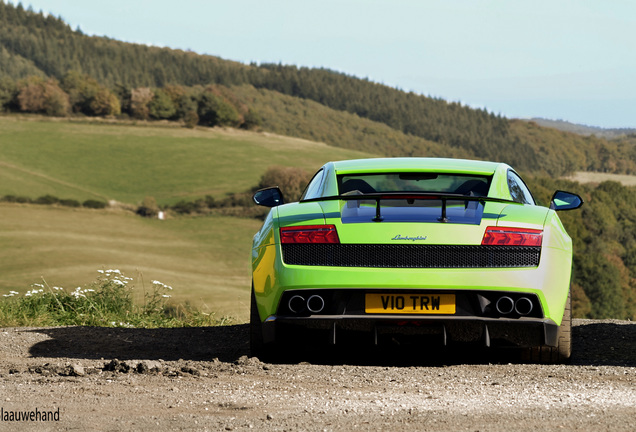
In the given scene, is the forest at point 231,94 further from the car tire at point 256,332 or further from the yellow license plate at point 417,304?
the yellow license plate at point 417,304

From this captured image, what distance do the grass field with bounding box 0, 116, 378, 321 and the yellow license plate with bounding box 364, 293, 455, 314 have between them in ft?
114

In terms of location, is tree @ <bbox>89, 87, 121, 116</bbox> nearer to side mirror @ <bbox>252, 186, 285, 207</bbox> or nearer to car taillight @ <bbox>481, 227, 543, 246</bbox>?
side mirror @ <bbox>252, 186, 285, 207</bbox>

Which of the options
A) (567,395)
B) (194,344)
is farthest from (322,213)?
(194,344)

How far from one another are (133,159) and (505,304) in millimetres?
88924

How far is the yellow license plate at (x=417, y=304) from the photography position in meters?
4.83

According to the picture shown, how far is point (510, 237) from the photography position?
15.9ft

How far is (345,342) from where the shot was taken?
16.4ft

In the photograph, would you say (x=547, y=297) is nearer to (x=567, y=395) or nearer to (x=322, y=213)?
(x=567, y=395)

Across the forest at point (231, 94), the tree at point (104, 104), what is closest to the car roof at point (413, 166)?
the forest at point (231, 94)

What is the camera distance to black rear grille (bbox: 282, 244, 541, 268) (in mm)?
4844

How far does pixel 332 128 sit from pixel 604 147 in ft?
181

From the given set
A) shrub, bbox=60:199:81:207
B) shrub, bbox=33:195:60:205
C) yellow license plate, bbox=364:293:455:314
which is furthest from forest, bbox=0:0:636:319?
yellow license plate, bbox=364:293:455:314

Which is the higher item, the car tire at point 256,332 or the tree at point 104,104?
the tree at point 104,104

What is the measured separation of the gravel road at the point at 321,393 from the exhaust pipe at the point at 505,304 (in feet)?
1.19
